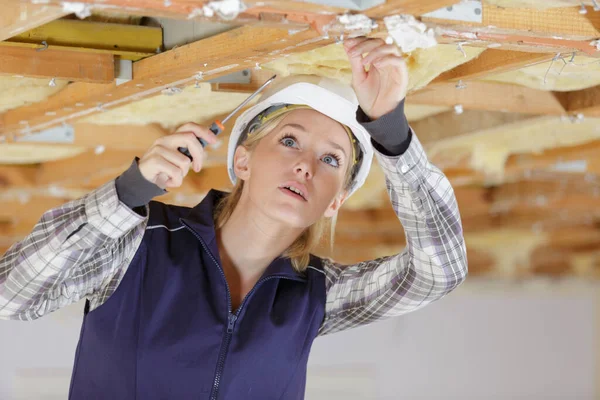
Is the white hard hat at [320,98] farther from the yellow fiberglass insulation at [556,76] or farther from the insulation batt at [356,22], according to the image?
the yellow fiberglass insulation at [556,76]

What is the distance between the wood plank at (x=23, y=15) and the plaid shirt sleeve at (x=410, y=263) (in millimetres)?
636

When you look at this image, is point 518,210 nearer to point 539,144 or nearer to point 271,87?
point 539,144

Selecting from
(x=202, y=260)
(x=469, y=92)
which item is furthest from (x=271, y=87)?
(x=469, y=92)

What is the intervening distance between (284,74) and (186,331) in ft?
2.40

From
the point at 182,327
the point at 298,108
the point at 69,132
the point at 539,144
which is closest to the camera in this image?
the point at 182,327

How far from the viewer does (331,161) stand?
178 centimetres

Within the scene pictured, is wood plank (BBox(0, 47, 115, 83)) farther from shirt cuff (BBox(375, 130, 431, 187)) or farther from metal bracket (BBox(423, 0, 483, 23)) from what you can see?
metal bracket (BBox(423, 0, 483, 23))

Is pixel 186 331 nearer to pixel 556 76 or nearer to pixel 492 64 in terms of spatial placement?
pixel 492 64

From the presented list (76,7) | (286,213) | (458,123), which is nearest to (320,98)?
(286,213)

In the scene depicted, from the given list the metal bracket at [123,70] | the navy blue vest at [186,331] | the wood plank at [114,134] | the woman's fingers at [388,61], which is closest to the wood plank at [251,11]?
the woman's fingers at [388,61]

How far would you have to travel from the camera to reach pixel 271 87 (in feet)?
6.15

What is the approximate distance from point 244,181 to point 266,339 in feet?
1.28

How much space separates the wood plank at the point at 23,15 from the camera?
4.02 feet

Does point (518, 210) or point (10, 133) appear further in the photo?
point (518, 210)
